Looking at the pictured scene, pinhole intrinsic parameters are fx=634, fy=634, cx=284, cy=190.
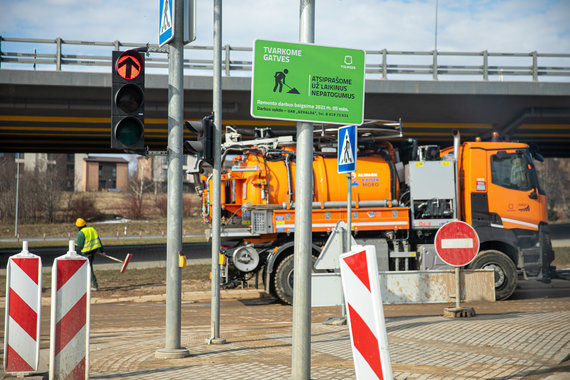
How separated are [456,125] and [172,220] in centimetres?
2168

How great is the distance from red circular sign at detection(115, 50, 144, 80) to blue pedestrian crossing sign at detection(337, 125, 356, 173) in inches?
154

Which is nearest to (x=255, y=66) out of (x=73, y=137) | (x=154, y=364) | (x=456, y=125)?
(x=154, y=364)

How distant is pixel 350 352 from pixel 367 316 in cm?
413

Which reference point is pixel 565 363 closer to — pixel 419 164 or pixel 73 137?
pixel 419 164

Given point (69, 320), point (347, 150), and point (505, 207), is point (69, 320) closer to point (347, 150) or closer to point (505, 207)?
point (347, 150)

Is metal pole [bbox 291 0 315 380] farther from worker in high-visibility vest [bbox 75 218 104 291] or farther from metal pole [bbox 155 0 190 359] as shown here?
worker in high-visibility vest [bbox 75 218 104 291]

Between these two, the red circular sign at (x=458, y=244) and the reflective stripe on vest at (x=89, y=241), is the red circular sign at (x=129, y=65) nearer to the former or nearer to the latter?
the red circular sign at (x=458, y=244)

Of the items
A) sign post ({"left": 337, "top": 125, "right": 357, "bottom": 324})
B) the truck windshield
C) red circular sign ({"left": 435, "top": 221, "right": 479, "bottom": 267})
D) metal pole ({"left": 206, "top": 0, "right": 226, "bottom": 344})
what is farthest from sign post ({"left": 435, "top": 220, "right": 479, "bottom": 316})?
the truck windshield

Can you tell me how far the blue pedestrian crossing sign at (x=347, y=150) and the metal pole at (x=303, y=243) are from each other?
15.7 feet

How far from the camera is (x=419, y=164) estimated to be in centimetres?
1453

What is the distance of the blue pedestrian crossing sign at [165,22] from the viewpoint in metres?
7.70

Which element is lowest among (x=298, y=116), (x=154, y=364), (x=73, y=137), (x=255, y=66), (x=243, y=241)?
(x=154, y=364)

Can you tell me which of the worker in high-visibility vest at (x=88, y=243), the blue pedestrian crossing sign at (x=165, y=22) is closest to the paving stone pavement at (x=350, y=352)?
the blue pedestrian crossing sign at (x=165, y=22)

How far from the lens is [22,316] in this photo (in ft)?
22.4
